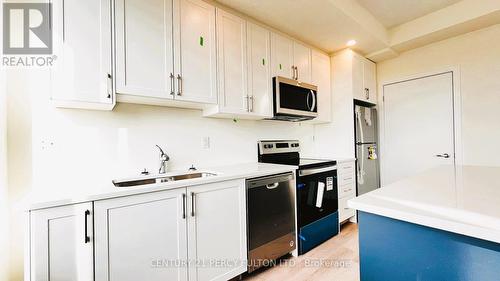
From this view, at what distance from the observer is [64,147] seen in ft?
4.78

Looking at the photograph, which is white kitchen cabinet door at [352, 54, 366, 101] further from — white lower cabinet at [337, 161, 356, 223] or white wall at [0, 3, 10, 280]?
white wall at [0, 3, 10, 280]

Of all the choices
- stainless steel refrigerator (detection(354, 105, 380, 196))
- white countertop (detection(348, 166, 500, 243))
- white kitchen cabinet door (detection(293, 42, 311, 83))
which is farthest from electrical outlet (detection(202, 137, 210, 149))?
stainless steel refrigerator (detection(354, 105, 380, 196))

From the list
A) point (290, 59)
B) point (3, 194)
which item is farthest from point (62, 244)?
point (290, 59)

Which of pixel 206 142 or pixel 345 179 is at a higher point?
pixel 206 142

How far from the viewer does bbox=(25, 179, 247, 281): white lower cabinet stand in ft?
3.41

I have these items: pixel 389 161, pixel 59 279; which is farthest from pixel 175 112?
pixel 389 161

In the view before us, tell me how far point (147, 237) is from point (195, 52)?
4.79 feet

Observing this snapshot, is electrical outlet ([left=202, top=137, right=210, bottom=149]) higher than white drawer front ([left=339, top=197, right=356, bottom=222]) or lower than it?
higher

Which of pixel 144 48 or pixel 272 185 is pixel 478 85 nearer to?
pixel 272 185

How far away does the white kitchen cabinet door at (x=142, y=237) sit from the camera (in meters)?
1.16

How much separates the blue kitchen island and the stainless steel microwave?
157 centimetres

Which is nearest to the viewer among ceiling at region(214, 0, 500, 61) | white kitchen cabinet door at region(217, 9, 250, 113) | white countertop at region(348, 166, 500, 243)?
white countertop at region(348, 166, 500, 243)

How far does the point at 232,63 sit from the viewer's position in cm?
205

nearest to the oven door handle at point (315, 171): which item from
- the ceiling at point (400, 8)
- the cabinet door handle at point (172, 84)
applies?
the cabinet door handle at point (172, 84)
